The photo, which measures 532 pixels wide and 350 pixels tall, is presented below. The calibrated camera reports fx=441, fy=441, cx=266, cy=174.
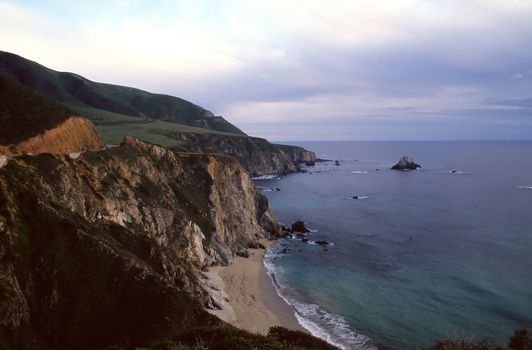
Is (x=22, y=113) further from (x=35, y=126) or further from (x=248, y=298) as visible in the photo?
(x=248, y=298)

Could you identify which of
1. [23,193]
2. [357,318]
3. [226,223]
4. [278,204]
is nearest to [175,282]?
[23,193]

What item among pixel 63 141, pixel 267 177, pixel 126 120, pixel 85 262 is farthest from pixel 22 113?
pixel 267 177

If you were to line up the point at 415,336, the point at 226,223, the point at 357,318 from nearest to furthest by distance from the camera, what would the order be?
1. the point at 415,336
2. the point at 357,318
3. the point at 226,223

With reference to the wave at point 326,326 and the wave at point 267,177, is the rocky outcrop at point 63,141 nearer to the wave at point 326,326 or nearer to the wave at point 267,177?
the wave at point 326,326

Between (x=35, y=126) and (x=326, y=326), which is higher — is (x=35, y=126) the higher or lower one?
the higher one

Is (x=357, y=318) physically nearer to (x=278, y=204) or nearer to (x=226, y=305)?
(x=226, y=305)

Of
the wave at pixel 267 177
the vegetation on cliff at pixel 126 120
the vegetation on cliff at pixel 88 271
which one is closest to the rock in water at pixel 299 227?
the vegetation on cliff at pixel 88 271
